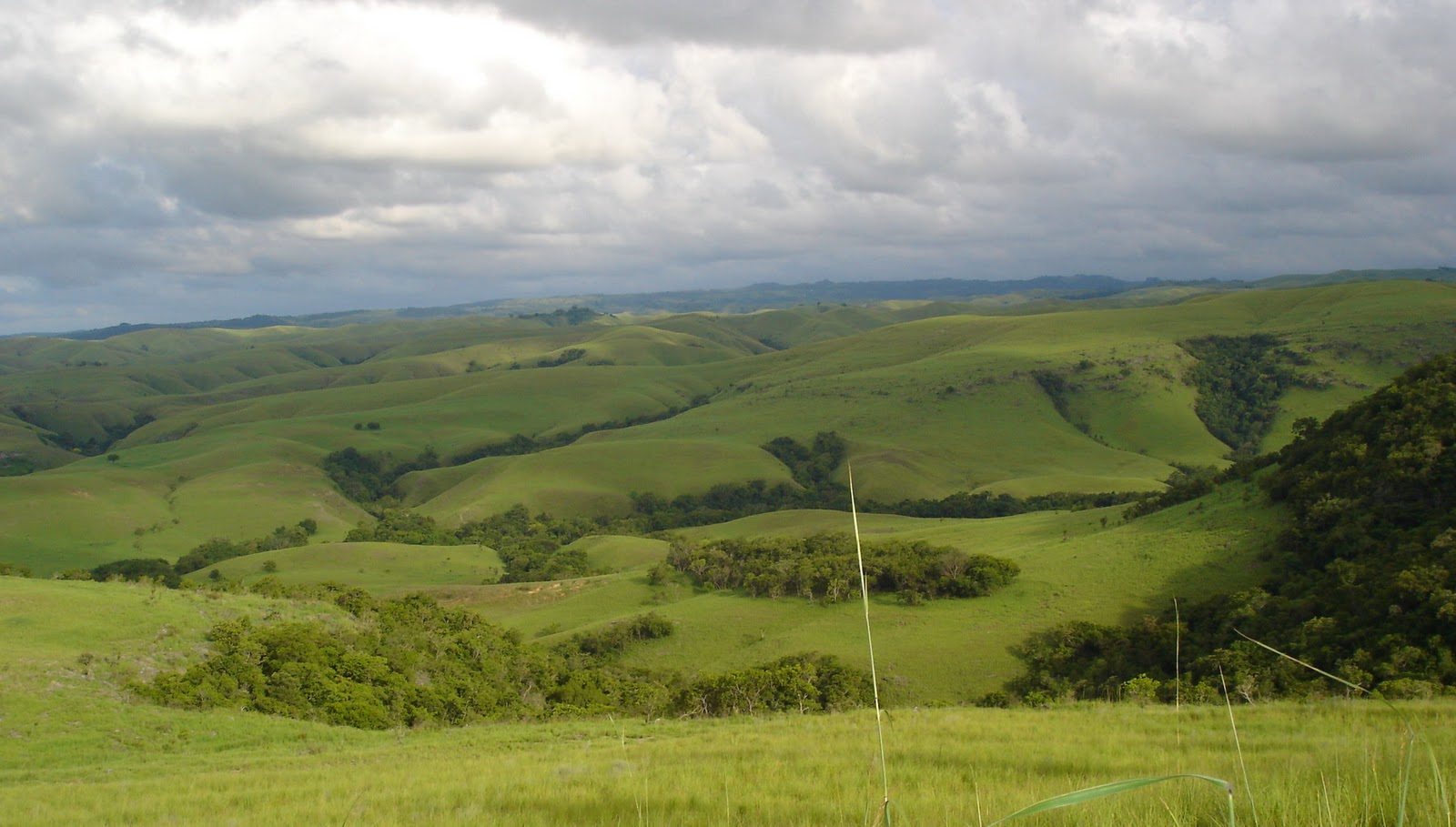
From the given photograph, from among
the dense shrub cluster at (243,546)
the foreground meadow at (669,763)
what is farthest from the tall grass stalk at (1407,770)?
the dense shrub cluster at (243,546)

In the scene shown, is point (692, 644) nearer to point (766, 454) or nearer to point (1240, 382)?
point (766, 454)

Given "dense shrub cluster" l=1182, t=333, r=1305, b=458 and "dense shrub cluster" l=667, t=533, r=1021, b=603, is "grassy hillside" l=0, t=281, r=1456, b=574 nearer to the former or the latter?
"dense shrub cluster" l=1182, t=333, r=1305, b=458

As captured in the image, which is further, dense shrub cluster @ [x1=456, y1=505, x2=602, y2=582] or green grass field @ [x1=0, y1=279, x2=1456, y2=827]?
dense shrub cluster @ [x1=456, y1=505, x2=602, y2=582]

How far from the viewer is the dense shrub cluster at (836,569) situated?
54.7m

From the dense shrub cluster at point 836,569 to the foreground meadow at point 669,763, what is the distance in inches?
1259

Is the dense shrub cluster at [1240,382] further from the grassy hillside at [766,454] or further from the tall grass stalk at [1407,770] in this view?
the tall grass stalk at [1407,770]

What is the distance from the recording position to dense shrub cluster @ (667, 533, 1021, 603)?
5472cm

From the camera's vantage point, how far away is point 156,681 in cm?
2706

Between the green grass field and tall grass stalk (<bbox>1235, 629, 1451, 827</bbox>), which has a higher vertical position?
tall grass stalk (<bbox>1235, 629, 1451, 827</bbox>)

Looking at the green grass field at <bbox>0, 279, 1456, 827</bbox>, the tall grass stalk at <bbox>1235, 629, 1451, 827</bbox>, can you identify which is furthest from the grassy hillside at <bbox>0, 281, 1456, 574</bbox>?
the tall grass stalk at <bbox>1235, 629, 1451, 827</bbox>

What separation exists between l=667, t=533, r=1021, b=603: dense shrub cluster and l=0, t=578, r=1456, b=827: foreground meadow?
3197 cm

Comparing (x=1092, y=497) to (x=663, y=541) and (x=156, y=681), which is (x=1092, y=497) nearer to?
(x=663, y=541)

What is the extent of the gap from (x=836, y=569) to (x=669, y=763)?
47732 millimetres

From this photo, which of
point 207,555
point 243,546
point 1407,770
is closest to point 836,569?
point 1407,770
